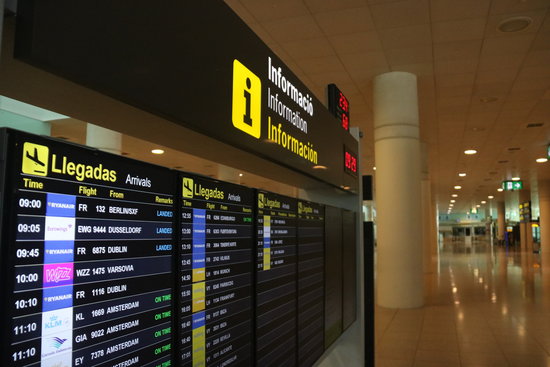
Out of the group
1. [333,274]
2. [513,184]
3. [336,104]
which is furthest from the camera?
[513,184]

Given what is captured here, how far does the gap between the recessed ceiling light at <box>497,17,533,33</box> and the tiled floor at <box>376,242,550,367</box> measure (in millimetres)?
4293

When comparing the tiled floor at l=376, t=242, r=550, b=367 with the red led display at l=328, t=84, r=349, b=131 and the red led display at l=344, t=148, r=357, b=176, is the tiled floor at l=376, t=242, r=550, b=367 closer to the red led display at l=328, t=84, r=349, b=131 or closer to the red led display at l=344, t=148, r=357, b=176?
the red led display at l=344, t=148, r=357, b=176

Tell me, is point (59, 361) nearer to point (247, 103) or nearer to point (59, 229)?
point (59, 229)

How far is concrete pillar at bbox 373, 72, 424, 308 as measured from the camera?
8430 millimetres

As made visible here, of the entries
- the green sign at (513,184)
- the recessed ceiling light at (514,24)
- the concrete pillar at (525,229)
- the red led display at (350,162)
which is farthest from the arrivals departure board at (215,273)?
the concrete pillar at (525,229)

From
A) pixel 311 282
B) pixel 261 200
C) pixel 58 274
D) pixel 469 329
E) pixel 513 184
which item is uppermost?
pixel 513 184

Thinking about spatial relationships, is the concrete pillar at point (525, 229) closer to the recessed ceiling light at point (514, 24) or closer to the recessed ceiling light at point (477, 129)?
the recessed ceiling light at point (477, 129)

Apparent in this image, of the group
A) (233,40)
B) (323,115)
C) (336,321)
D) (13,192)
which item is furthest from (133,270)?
(336,321)

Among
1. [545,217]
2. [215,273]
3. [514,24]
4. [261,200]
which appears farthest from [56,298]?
[545,217]

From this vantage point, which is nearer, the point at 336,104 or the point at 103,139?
the point at 336,104

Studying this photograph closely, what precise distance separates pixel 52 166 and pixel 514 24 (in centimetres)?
679

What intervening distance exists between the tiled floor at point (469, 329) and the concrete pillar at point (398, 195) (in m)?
0.46

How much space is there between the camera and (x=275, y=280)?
7.94ft

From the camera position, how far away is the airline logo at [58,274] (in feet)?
3.48
